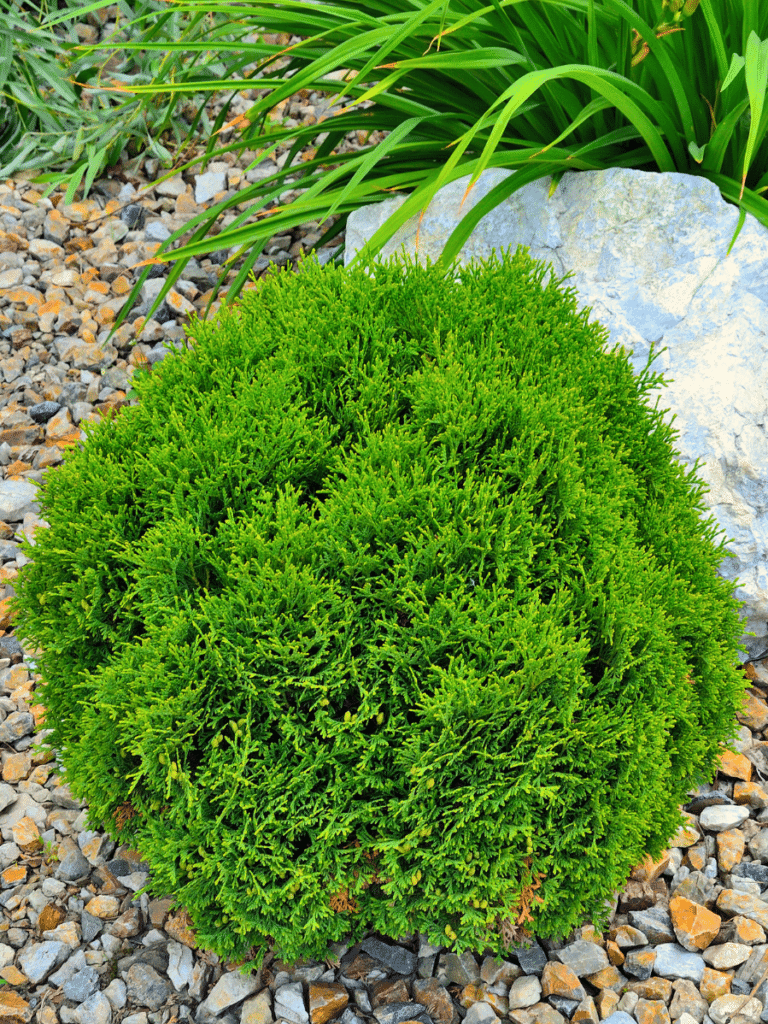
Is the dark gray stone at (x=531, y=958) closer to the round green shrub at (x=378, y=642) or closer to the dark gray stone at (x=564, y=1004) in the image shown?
the dark gray stone at (x=564, y=1004)

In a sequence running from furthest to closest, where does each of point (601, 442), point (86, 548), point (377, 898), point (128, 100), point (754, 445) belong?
point (128, 100) < point (754, 445) < point (601, 442) < point (86, 548) < point (377, 898)

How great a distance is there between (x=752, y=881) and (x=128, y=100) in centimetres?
427

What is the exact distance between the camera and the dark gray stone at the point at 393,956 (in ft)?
6.55

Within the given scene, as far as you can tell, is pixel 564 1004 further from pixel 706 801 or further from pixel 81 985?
pixel 81 985

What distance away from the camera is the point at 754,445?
272cm

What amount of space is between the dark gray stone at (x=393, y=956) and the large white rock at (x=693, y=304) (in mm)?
1406

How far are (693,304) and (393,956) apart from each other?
2.07 metres

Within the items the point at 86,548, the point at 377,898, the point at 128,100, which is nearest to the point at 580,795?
the point at 377,898

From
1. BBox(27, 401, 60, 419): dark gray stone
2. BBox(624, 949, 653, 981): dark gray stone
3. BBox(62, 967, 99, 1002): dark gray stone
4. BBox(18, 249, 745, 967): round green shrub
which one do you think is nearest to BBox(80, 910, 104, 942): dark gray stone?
BBox(62, 967, 99, 1002): dark gray stone

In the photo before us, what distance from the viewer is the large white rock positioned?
8.89ft

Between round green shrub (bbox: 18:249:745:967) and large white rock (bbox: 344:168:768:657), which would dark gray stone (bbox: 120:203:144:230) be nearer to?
large white rock (bbox: 344:168:768:657)

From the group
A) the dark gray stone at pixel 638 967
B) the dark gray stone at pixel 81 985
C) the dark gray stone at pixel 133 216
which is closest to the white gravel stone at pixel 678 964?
the dark gray stone at pixel 638 967

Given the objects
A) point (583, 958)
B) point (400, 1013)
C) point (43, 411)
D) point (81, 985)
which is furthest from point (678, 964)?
point (43, 411)

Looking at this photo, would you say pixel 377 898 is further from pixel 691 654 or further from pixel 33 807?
pixel 33 807
